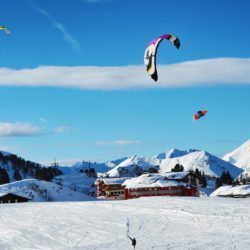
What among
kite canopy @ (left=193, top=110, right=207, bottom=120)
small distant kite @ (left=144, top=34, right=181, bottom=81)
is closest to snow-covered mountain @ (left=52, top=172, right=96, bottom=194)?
kite canopy @ (left=193, top=110, right=207, bottom=120)

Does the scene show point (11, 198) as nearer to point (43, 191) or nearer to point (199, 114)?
point (43, 191)

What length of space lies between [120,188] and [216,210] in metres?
62.0

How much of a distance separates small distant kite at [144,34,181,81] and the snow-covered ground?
7988 mm

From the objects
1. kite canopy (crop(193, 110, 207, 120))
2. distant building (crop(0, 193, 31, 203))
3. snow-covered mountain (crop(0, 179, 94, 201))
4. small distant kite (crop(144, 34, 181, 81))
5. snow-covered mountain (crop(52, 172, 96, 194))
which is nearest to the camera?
small distant kite (crop(144, 34, 181, 81))

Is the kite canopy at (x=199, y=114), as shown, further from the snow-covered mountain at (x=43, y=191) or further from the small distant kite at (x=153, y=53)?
the snow-covered mountain at (x=43, y=191)

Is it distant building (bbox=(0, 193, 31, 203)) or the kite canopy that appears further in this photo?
distant building (bbox=(0, 193, 31, 203))

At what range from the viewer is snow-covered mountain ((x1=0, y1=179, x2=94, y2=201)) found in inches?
3617

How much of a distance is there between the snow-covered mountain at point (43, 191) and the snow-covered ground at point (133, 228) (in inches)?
2101

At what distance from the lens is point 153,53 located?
1071 inches

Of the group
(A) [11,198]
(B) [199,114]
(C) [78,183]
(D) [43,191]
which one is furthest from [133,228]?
(C) [78,183]

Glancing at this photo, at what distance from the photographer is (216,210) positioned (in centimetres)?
3462

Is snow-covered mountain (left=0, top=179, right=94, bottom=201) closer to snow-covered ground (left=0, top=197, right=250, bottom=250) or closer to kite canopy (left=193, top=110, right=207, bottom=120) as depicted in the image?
snow-covered ground (left=0, top=197, right=250, bottom=250)

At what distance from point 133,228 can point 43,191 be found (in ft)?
226

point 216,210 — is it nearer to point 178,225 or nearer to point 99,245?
point 178,225
